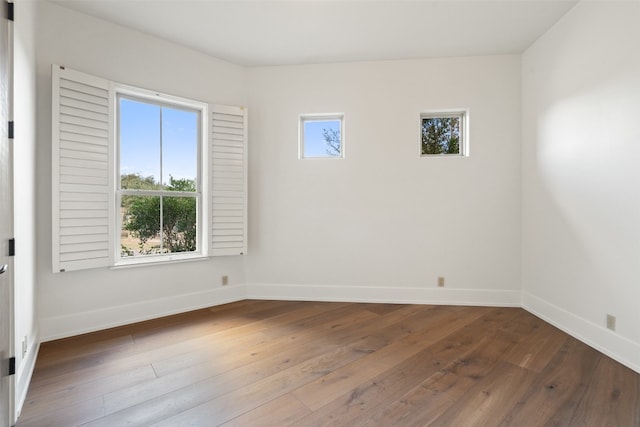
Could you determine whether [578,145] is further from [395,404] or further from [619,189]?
[395,404]

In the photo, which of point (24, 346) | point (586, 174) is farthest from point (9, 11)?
point (586, 174)

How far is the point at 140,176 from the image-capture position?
268cm

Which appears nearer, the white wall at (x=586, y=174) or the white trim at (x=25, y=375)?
the white trim at (x=25, y=375)

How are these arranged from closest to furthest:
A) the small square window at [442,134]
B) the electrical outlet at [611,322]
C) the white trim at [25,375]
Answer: the white trim at [25,375] < the electrical outlet at [611,322] < the small square window at [442,134]

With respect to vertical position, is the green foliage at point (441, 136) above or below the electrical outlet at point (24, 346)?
above

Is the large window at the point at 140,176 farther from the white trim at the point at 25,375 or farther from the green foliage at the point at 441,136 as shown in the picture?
the green foliage at the point at 441,136

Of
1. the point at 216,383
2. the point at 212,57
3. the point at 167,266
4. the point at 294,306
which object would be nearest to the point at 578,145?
the point at 294,306

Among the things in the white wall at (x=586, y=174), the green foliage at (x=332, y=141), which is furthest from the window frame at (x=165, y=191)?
the white wall at (x=586, y=174)

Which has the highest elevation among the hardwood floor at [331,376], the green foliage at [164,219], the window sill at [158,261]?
the green foliage at [164,219]

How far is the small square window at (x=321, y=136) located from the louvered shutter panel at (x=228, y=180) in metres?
0.72

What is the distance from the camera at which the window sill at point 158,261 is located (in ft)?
8.26

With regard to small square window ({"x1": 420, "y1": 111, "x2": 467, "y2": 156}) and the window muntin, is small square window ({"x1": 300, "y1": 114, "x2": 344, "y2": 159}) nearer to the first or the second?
small square window ({"x1": 420, "y1": 111, "x2": 467, "y2": 156})

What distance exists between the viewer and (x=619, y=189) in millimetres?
1951

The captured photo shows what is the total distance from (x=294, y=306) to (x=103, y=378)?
1705mm
